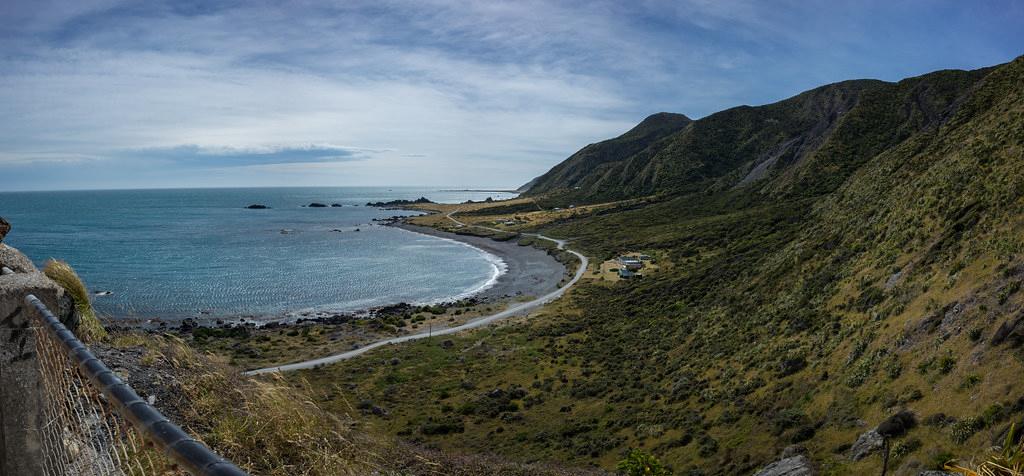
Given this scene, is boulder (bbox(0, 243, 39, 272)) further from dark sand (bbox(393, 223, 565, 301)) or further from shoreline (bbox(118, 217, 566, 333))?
dark sand (bbox(393, 223, 565, 301))

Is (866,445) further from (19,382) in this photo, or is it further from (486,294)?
(486,294)

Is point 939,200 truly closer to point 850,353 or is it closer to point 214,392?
point 850,353

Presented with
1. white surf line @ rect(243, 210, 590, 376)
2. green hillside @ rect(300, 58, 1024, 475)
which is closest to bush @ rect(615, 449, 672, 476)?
green hillside @ rect(300, 58, 1024, 475)

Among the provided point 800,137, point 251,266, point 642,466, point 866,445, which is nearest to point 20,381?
point 642,466

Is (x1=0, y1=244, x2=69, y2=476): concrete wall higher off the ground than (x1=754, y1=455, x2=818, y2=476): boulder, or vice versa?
(x1=0, y1=244, x2=69, y2=476): concrete wall

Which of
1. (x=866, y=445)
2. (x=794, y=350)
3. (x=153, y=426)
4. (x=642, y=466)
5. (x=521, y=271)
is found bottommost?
(x=521, y=271)
